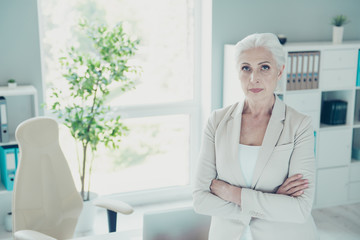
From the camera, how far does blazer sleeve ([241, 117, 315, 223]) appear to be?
1800mm

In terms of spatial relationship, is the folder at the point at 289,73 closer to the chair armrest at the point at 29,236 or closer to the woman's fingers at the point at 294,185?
the woman's fingers at the point at 294,185

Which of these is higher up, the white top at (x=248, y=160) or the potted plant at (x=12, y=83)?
the potted plant at (x=12, y=83)

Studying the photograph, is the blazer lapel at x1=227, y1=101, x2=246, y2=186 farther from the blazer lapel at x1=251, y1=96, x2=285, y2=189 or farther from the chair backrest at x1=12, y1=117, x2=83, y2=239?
the chair backrest at x1=12, y1=117, x2=83, y2=239

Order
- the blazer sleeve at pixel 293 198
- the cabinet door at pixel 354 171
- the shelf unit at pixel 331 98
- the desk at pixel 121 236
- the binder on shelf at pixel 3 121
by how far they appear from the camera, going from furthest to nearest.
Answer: the cabinet door at pixel 354 171 → the shelf unit at pixel 331 98 → the binder on shelf at pixel 3 121 → the desk at pixel 121 236 → the blazer sleeve at pixel 293 198

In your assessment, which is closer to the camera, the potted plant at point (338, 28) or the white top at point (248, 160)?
the white top at point (248, 160)

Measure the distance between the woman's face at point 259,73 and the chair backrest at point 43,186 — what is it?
46.7 inches

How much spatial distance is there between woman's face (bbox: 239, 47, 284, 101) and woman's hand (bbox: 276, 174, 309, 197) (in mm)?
366

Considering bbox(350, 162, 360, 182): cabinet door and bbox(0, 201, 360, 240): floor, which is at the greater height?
bbox(350, 162, 360, 182): cabinet door

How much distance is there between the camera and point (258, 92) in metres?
1.88

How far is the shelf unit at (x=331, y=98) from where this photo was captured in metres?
3.84

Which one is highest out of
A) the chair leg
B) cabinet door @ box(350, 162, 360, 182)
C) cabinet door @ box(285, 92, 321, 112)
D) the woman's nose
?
the woman's nose

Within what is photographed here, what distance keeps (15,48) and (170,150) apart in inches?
68.8

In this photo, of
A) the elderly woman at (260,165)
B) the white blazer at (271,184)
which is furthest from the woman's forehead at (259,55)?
the white blazer at (271,184)

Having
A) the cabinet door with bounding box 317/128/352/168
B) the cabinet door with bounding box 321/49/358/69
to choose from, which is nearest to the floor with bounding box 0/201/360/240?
the cabinet door with bounding box 317/128/352/168
